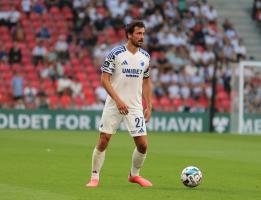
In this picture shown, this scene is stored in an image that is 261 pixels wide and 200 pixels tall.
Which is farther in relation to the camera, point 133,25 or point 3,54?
point 3,54

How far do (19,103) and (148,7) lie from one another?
7.61 metres

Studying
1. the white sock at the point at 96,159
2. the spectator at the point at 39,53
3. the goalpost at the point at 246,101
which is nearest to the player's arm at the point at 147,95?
the white sock at the point at 96,159

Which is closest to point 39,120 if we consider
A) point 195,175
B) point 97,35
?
point 97,35

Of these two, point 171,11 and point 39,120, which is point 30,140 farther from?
point 171,11

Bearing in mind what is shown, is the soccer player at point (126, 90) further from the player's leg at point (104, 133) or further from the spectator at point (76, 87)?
the spectator at point (76, 87)

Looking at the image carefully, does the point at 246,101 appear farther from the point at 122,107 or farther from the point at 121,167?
the point at 122,107

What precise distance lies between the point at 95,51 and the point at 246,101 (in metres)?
5.97

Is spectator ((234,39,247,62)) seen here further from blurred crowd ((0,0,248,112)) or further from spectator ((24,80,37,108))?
spectator ((24,80,37,108))

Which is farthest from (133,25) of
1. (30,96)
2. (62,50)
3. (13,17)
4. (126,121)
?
(13,17)

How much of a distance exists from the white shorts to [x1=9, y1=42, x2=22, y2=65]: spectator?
1991 cm

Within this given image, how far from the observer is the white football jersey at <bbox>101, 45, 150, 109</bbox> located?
1171 cm

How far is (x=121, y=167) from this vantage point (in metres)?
15.4

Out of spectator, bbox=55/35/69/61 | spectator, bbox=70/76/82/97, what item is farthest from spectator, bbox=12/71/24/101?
spectator, bbox=55/35/69/61

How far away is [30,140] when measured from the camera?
23781 mm
